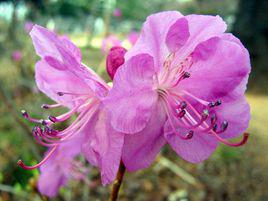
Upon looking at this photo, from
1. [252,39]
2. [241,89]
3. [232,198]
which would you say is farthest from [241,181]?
[252,39]

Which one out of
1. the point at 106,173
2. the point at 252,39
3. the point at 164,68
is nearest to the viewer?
the point at 106,173

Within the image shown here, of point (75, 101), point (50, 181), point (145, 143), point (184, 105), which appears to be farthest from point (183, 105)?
point (50, 181)

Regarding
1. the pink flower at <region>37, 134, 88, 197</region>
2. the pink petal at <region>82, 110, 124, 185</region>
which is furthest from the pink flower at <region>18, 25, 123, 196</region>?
the pink flower at <region>37, 134, 88, 197</region>

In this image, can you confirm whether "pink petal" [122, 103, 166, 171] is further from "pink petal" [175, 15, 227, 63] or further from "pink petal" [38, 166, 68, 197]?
"pink petal" [38, 166, 68, 197]

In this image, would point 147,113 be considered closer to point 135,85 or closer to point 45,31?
point 135,85

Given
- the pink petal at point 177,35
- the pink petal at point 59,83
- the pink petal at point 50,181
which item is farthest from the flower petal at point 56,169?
the pink petal at point 177,35

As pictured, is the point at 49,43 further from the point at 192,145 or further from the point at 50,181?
the point at 50,181
